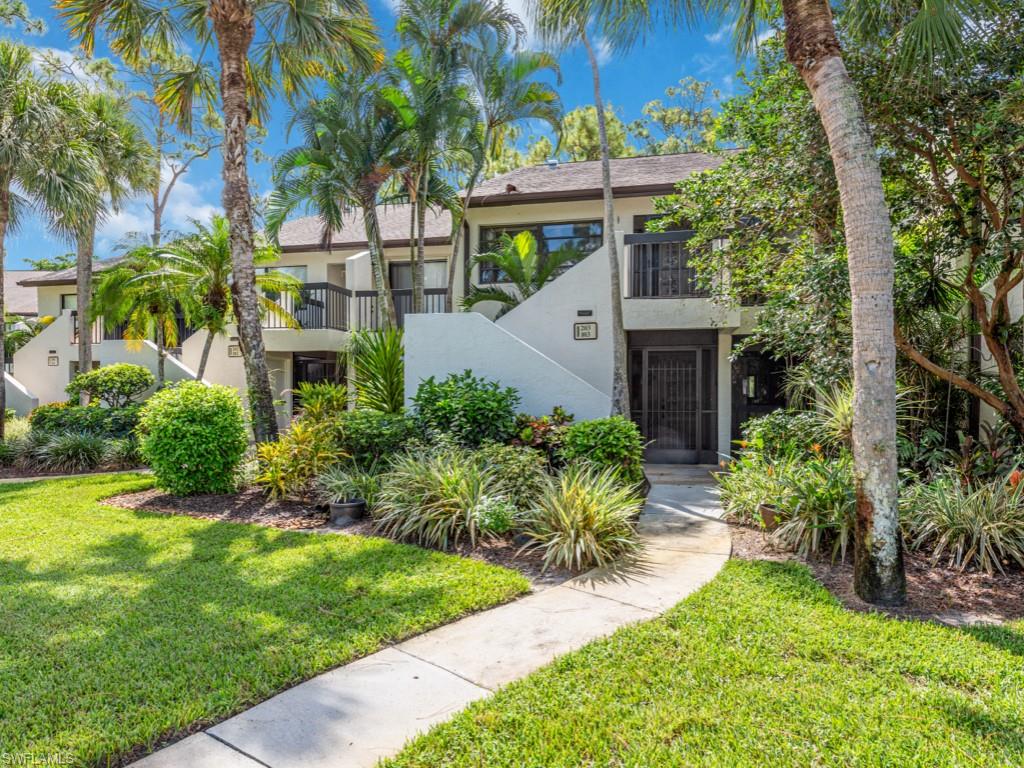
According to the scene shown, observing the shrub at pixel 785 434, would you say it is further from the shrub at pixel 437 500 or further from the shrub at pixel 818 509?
the shrub at pixel 437 500

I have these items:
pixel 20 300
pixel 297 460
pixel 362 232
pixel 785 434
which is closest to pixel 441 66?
pixel 362 232

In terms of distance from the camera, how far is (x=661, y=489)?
9.37 metres

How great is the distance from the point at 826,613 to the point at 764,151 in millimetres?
5589

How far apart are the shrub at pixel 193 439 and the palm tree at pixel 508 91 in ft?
23.0

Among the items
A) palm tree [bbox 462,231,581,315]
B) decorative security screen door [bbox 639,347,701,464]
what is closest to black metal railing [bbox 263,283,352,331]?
palm tree [bbox 462,231,581,315]

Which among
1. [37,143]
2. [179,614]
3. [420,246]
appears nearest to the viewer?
[179,614]

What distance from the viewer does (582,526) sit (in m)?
5.80

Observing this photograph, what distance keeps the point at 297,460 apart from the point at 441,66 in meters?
8.61

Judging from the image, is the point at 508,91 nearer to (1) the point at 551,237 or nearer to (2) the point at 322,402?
(1) the point at 551,237

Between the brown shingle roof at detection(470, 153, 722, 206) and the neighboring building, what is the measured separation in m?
0.05

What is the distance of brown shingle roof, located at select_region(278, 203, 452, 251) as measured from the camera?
1632 centimetres

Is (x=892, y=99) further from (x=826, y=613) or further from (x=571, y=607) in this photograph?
(x=571, y=607)

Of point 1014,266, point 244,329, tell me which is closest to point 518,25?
point 244,329

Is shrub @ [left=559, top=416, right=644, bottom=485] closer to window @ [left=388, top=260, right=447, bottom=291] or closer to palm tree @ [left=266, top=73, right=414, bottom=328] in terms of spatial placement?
palm tree @ [left=266, top=73, right=414, bottom=328]
